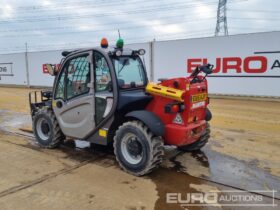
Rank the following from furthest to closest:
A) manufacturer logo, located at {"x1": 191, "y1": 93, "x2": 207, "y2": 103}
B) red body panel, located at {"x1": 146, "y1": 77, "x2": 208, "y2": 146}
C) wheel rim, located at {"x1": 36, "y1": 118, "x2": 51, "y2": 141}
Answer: wheel rim, located at {"x1": 36, "y1": 118, "x2": 51, "y2": 141} < manufacturer logo, located at {"x1": 191, "y1": 93, "x2": 207, "y2": 103} < red body panel, located at {"x1": 146, "y1": 77, "x2": 208, "y2": 146}

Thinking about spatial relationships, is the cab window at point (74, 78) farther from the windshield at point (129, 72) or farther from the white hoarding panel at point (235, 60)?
the white hoarding panel at point (235, 60)

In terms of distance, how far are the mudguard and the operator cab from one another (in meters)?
0.21

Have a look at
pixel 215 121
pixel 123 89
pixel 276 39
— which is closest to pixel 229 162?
pixel 123 89

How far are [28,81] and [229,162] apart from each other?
18.2 meters

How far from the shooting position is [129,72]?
4848mm

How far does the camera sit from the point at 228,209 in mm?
3385

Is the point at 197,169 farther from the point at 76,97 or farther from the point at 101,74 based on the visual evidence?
the point at 76,97

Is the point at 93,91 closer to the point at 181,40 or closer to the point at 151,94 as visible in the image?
the point at 151,94

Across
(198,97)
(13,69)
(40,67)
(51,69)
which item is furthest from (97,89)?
(13,69)

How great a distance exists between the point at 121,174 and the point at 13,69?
19.3 metres

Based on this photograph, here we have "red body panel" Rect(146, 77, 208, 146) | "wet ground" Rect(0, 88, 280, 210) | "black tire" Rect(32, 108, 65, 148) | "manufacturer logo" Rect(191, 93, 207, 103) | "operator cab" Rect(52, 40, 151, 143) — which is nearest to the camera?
"wet ground" Rect(0, 88, 280, 210)

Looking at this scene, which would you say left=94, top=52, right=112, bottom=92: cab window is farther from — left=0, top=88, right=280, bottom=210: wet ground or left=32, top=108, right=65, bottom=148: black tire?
left=32, top=108, right=65, bottom=148: black tire

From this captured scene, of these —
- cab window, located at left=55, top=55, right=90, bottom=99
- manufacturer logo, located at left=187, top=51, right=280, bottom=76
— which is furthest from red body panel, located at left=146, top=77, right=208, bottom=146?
manufacturer logo, located at left=187, top=51, right=280, bottom=76

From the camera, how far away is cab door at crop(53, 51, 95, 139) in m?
4.81
